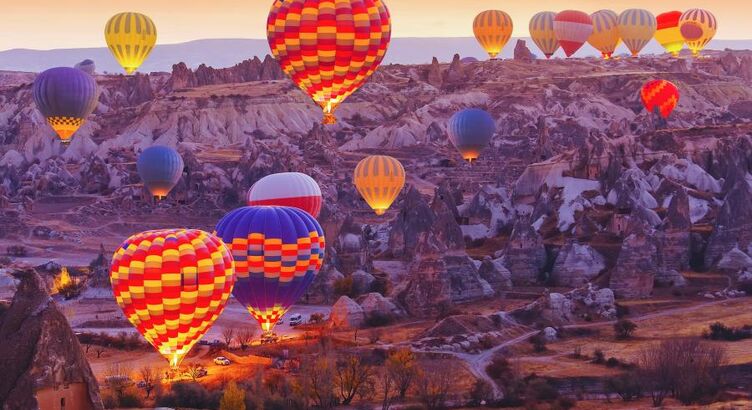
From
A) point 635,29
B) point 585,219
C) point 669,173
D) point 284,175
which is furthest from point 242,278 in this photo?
point 635,29

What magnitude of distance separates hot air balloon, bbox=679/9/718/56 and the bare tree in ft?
333

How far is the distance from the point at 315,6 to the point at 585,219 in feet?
54.6

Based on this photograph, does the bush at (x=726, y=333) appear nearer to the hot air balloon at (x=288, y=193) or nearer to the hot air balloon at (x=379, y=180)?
the hot air balloon at (x=288, y=193)

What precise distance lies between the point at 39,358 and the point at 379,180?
1955 inches

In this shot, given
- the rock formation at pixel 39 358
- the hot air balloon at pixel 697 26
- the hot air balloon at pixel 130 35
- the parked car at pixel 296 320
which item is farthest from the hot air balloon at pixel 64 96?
the hot air balloon at pixel 697 26

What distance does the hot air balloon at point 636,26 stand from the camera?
135125 mm

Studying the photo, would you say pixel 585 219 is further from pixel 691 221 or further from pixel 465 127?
pixel 465 127

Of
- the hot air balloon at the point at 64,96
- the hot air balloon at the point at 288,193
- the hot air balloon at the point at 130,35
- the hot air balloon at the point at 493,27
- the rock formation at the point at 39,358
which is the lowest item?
the rock formation at the point at 39,358

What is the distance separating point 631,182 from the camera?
64.4 metres

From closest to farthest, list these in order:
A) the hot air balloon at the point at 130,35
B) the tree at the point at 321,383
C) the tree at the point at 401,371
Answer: the tree at the point at 321,383 → the tree at the point at 401,371 → the hot air balloon at the point at 130,35

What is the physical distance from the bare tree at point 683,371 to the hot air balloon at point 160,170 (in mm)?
49002

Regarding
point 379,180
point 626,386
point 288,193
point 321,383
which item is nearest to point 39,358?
point 321,383

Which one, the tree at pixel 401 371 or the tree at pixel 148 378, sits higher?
the tree at pixel 401 371

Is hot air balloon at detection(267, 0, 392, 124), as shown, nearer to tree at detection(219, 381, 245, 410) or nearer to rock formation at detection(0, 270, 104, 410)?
tree at detection(219, 381, 245, 410)
